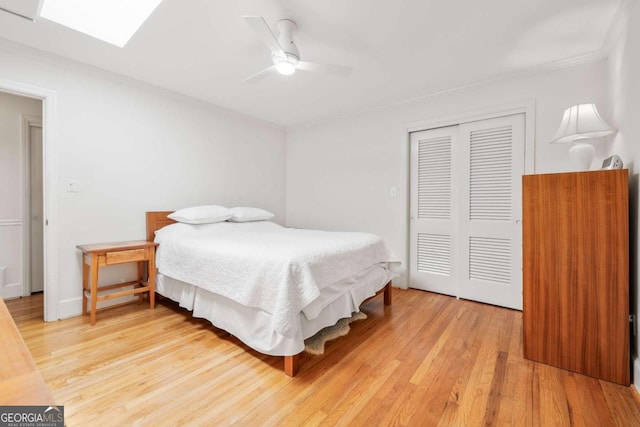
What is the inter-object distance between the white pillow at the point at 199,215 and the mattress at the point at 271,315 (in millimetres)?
595

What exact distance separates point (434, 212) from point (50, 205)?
3.74 meters

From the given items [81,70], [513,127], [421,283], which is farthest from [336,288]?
[81,70]

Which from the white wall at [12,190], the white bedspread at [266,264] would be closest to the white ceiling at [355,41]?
the white wall at [12,190]

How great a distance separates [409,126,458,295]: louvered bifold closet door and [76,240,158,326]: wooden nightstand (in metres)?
2.85

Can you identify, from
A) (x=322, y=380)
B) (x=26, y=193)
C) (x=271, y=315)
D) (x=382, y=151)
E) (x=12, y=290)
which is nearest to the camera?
(x=322, y=380)

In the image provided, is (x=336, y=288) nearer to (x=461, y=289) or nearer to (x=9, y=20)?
(x=461, y=289)

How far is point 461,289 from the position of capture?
310 cm

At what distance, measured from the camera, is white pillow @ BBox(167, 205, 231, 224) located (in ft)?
9.66

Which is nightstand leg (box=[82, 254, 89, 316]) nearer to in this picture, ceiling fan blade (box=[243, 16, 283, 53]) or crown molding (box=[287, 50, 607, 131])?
ceiling fan blade (box=[243, 16, 283, 53])

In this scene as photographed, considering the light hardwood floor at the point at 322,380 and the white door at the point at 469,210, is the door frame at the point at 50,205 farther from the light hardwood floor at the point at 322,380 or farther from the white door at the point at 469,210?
the white door at the point at 469,210

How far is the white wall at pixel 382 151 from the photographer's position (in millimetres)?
2555

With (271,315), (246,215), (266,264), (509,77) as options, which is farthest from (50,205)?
(509,77)

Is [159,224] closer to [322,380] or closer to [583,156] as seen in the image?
[322,380]

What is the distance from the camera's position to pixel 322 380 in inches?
66.6
